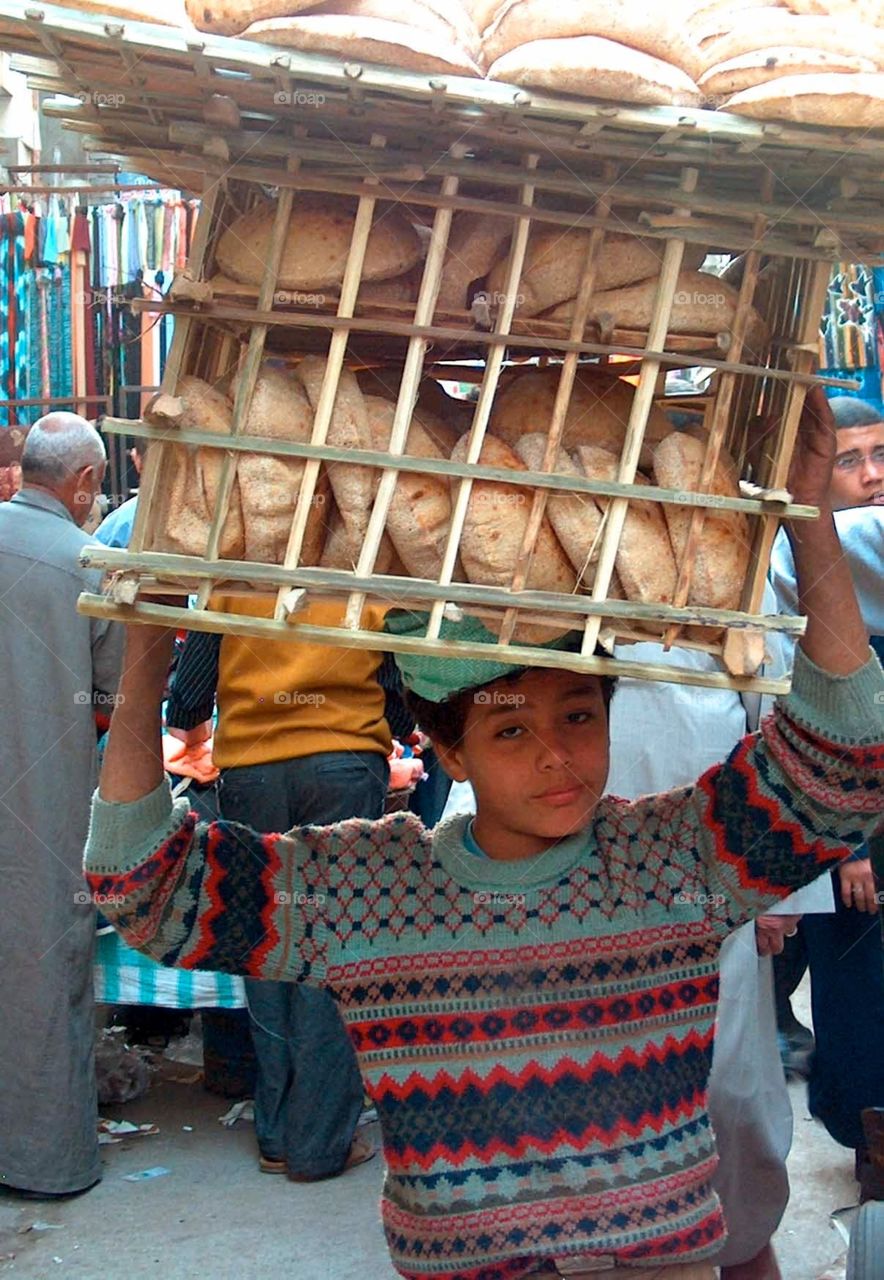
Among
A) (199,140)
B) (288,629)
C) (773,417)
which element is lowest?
(288,629)

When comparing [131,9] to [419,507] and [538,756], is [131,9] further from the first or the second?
[538,756]

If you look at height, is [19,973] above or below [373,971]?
below

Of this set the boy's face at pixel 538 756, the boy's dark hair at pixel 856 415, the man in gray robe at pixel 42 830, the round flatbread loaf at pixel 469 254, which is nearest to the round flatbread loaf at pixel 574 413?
the round flatbread loaf at pixel 469 254

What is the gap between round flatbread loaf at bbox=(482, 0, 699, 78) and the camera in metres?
1.61

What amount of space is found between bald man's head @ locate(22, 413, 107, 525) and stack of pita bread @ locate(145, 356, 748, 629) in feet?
9.16

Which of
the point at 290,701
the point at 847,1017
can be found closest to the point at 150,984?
the point at 290,701

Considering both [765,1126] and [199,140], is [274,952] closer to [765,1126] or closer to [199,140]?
[199,140]

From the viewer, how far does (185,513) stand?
5.54 feet

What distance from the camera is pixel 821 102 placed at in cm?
153

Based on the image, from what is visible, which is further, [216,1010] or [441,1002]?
[216,1010]

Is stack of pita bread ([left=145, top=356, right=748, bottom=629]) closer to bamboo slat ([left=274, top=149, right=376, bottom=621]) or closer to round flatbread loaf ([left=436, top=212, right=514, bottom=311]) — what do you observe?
bamboo slat ([left=274, top=149, right=376, bottom=621])

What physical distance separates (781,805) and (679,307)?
2.02ft

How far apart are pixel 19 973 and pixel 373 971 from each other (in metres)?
2.68

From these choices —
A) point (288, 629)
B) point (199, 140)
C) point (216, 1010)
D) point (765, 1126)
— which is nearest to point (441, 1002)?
point (288, 629)
